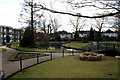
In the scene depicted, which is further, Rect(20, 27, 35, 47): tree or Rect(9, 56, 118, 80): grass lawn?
Rect(20, 27, 35, 47): tree

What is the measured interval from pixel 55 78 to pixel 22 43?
18734mm

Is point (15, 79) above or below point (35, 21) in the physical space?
below

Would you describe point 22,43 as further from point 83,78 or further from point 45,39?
point 83,78

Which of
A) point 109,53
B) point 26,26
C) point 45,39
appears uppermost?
point 26,26

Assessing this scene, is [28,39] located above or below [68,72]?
above

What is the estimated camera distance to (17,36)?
188 feet

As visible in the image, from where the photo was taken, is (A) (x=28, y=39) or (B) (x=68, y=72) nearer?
(B) (x=68, y=72)

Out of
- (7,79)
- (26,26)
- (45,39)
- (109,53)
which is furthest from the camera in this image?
(26,26)

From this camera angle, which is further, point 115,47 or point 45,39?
point 45,39

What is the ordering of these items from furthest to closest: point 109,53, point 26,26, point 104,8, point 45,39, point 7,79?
point 26,26
point 45,39
point 109,53
point 7,79
point 104,8

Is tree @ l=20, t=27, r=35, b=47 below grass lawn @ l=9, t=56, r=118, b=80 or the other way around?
the other way around

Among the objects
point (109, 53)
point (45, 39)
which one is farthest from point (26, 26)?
point (109, 53)

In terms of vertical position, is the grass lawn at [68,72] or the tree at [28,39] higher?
the tree at [28,39]

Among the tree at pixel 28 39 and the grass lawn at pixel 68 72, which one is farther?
the tree at pixel 28 39
